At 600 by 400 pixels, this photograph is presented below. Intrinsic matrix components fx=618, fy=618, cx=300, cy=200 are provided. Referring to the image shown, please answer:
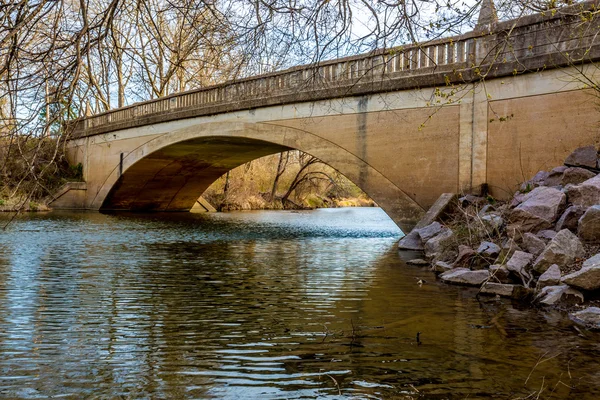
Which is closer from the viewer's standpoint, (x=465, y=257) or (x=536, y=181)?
(x=465, y=257)

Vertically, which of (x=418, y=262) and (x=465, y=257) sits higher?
(x=465, y=257)

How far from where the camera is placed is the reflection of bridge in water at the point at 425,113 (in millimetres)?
9938

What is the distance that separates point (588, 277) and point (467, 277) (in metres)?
1.70

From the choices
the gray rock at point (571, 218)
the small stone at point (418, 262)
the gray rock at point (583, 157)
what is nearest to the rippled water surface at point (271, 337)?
the small stone at point (418, 262)

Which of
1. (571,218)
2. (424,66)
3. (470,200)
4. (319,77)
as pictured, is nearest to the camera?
(571,218)

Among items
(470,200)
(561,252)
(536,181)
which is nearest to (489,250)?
(561,252)

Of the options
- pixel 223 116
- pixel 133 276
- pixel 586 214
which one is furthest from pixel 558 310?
pixel 223 116

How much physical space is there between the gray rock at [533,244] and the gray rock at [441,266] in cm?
106

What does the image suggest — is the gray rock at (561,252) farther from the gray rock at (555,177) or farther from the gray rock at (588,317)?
the gray rock at (555,177)

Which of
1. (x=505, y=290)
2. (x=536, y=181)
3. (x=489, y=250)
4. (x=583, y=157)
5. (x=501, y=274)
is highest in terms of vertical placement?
(x=583, y=157)

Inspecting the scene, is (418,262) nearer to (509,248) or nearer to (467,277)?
(467,277)

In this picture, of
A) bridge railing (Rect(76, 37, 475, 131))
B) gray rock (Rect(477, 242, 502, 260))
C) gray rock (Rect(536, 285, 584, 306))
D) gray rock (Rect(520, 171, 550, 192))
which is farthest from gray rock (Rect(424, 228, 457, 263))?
gray rock (Rect(536, 285, 584, 306))

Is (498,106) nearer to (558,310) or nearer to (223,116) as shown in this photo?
(558,310)

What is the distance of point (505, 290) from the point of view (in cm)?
621
